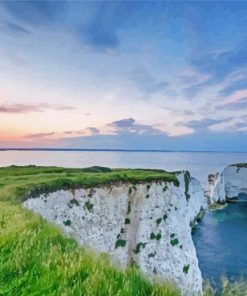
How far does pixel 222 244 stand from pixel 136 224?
66.4 feet

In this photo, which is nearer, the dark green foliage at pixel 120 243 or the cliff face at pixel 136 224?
the cliff face at pixel 136 224

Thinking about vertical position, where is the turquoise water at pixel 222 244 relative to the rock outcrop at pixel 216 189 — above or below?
below

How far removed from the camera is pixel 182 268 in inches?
993

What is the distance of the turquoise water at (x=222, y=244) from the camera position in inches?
1243

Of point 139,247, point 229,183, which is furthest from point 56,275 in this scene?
point 229,183

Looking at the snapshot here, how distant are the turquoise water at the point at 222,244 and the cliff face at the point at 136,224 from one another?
3282 mm

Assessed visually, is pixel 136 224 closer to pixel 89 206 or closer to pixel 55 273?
pixel 89 206

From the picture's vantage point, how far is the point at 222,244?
1619 inches

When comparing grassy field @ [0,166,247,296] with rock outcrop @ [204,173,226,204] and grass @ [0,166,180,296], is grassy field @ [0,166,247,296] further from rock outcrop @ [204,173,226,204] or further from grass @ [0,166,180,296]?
rock outcrop @ [204,173,226,204]

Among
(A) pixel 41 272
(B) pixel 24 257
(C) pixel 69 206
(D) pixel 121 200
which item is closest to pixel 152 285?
(A) pixel 41 272

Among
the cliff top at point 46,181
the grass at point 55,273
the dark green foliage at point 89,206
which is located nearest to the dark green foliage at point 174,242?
the cliff top at point 46,181

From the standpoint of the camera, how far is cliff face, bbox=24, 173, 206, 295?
21375mm

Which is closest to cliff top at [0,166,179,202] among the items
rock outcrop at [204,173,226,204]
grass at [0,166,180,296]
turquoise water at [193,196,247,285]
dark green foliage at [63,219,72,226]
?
dark green foliage at [63,219,72,226]

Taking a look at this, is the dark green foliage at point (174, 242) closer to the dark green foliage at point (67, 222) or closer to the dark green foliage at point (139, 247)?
the dark green foliage at point (139, 247)
